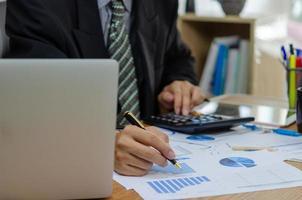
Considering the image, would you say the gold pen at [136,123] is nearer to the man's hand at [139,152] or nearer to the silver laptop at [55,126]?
the man's hand at [139,152]

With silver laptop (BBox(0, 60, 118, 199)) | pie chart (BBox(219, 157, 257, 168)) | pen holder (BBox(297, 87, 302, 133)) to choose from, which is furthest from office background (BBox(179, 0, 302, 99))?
silver laptop (BBox(0, 60, 118, 199))

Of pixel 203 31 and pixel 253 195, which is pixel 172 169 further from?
pixel 203 31

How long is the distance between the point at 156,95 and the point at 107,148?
0.93 m

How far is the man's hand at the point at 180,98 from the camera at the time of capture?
1.44 m

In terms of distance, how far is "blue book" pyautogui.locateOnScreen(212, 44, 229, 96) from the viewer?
100 inches

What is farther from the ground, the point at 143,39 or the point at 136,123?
the point at 143,39

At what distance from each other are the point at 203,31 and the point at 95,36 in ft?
4.44

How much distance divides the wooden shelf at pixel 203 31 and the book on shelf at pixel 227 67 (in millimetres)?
49

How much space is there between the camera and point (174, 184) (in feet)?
2.97

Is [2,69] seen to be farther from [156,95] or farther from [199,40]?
[199,40]

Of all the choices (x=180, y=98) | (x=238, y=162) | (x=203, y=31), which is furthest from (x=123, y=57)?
(x=203, y=31)

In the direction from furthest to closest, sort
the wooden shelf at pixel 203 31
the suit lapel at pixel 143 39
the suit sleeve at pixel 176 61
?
1. the wooden shelf at pixel 203 31
2. the suit sleeve at pixel 176 61
3. the suit lapel at pixel 143 39

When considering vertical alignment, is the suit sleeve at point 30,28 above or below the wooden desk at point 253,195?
above

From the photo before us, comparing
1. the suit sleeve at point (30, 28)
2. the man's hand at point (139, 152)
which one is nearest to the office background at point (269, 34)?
the suit sleeve at point (30, 28)
